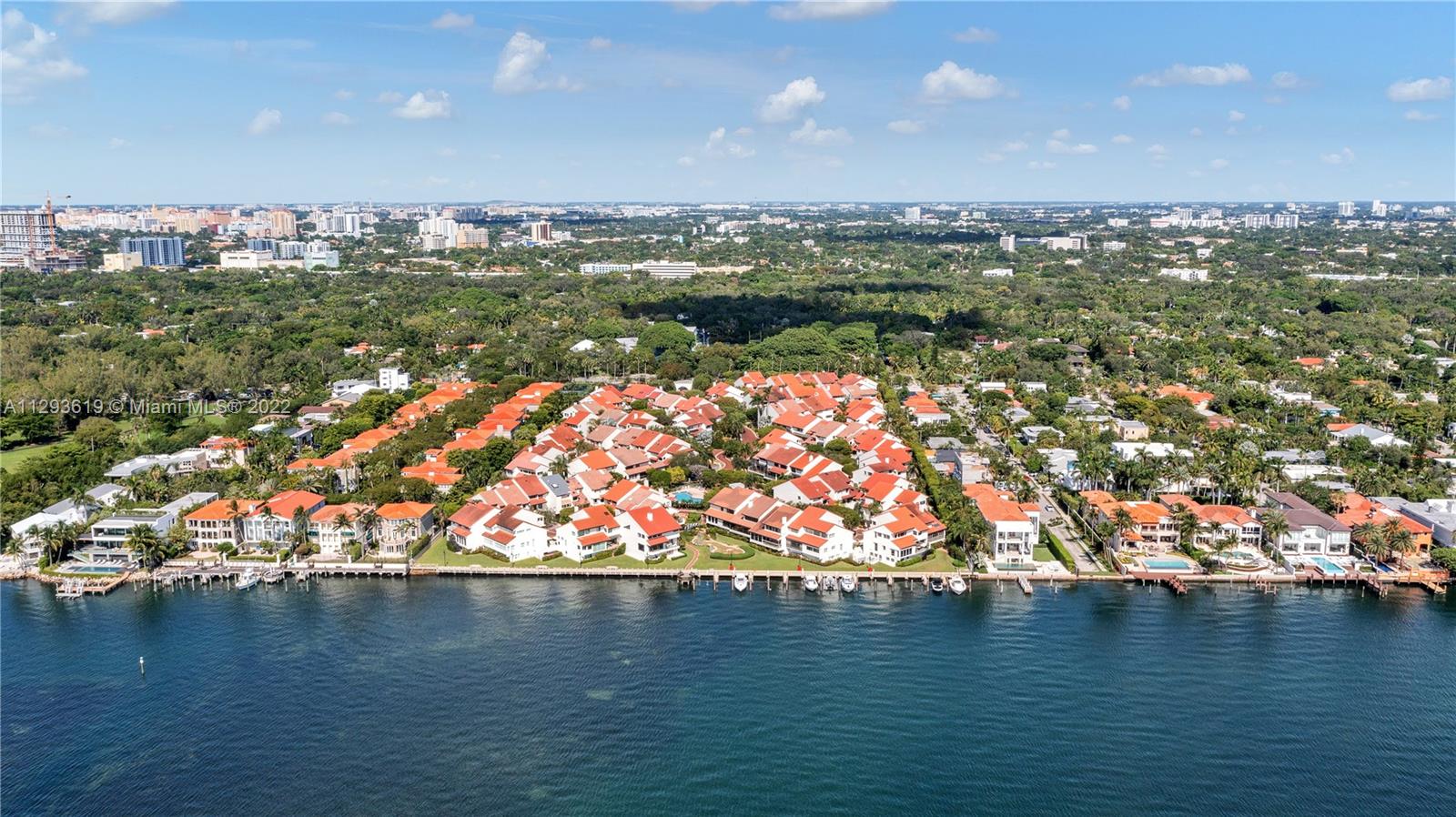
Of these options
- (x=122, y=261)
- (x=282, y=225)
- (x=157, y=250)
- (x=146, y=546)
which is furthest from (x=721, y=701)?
(x=282, y=225)

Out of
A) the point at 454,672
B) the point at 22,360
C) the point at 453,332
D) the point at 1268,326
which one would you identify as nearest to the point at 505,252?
the point at 453,332

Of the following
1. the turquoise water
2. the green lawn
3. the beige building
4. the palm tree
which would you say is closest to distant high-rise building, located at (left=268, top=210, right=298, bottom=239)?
the beige building

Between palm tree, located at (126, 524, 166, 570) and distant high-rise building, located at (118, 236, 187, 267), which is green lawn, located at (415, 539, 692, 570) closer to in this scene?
palm tree, located at (126, 524, 166, 570)

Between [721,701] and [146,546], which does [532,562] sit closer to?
[721,701]

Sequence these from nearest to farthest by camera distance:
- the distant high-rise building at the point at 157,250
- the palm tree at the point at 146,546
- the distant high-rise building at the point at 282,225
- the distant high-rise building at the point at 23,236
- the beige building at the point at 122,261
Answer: the palm tree at the point at 146,546 < the beige building at the point at 122,261 < the distant high-rise building at the point at 23,236 < the distant high-rise building at the point at 157,250 < the distant high-rise building at the point at 282,225

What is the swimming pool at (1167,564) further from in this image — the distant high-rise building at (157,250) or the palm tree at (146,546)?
the distant high-rise building at (157,250)

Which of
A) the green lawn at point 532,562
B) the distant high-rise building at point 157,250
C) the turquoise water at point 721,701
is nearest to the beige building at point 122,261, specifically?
the distant high-rise building at point 157,250

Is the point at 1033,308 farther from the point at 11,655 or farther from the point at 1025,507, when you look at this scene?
the point at 11,655

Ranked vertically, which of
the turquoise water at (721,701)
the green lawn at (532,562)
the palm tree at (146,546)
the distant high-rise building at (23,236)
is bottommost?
the turquoise water at (721,701)
